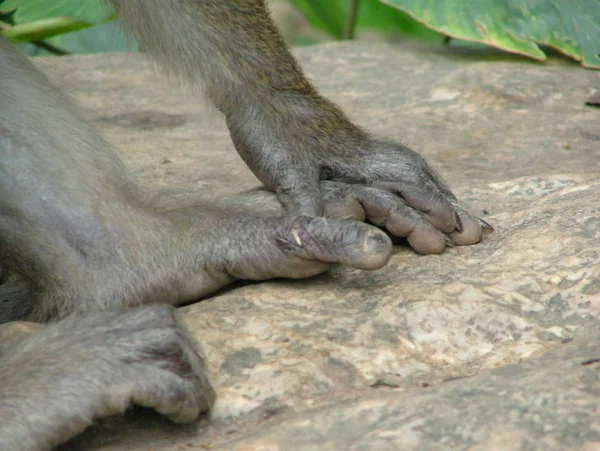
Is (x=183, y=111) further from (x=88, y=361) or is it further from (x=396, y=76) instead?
(x=88, y=361)

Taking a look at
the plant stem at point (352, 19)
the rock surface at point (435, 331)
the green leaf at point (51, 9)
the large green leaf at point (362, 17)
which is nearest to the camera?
the rock surface at point (435, 331)

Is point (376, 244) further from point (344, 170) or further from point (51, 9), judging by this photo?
point (51, 9)

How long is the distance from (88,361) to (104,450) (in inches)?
5.7

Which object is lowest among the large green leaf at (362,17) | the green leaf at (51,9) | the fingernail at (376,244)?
the large green leaf at (362,17)

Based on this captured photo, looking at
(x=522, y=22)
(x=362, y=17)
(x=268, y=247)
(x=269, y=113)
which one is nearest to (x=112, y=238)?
(x=268, y=247)

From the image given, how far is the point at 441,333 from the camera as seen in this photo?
163cm

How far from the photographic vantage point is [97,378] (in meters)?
1.47

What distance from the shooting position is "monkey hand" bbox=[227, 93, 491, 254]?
74.9 inches

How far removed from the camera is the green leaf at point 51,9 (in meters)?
3.58

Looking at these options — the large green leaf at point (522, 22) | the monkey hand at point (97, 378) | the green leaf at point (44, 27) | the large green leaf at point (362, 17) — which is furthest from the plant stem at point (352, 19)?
the monkey hand at point (97, 378)

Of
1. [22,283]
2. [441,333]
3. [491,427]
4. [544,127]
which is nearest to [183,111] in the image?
[544,127]

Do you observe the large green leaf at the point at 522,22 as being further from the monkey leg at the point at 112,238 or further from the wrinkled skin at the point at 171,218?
the monkey leg at the point at 112,238

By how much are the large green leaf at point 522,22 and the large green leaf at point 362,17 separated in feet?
4.09

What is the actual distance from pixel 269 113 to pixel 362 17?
290cm
